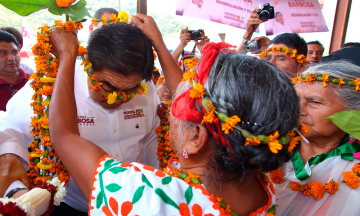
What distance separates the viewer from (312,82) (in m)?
1.63

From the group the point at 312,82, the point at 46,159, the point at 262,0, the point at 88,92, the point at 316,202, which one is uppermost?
the point at 262,0

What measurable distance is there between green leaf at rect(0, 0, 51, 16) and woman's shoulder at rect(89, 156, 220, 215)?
0.88 m

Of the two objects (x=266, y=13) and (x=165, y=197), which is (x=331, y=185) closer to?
(x=165, y=197)

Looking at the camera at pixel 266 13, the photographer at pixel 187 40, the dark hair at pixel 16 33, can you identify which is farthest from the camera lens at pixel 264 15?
the dark hair at pixel 16 33

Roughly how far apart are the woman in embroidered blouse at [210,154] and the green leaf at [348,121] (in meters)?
0.42

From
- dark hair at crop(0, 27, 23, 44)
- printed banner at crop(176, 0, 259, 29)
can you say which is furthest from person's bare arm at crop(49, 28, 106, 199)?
printed banner at crop(176, 0, 259, 29)

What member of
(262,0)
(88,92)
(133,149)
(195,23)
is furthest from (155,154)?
(262,0)

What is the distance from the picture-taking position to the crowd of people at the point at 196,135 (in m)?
0.88

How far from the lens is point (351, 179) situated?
1508mm

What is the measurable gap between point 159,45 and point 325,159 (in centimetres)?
125

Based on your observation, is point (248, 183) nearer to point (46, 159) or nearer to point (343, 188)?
point (343, 188)

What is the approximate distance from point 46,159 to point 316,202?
1.52 meters

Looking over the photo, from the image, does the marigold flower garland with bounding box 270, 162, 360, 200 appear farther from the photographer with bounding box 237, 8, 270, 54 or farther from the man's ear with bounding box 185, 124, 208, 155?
the photographer with bounding box 237, 8, 270, 54

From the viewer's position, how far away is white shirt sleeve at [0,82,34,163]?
140cm
